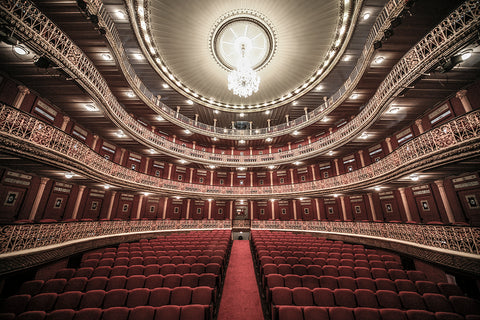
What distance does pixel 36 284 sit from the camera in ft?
15.4

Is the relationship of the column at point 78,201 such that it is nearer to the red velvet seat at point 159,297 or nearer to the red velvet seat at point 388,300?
the red velvet seat at point 159,297

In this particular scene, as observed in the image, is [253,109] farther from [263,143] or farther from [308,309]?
[308,309]

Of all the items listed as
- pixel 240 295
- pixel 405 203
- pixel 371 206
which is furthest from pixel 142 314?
pixel 371 206

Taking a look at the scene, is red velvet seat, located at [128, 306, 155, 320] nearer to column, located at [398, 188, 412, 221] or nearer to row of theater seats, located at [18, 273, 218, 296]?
row of theater seats, located at [18, 273, 218, 296]

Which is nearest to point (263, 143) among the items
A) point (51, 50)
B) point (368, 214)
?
point (368, 214)

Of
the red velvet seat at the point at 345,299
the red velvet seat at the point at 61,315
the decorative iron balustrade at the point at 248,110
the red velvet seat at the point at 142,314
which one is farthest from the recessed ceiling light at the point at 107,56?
the red velvet seat at the point at 345,299

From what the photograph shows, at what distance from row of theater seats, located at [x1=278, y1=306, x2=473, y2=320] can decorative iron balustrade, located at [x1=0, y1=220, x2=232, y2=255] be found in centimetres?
841

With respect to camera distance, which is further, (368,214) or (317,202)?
(317,202)

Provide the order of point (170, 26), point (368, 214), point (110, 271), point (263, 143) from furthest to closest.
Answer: point (263, 143) → point (368, 214) → point (170, 26) → point (110, 271)

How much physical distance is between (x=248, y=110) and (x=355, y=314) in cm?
1750

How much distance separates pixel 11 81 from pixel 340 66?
62.4ft

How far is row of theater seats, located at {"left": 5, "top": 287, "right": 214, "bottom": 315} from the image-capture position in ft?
12.8

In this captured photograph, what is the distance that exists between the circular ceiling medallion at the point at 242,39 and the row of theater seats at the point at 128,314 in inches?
602

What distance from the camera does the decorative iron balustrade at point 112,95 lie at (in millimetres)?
5316
